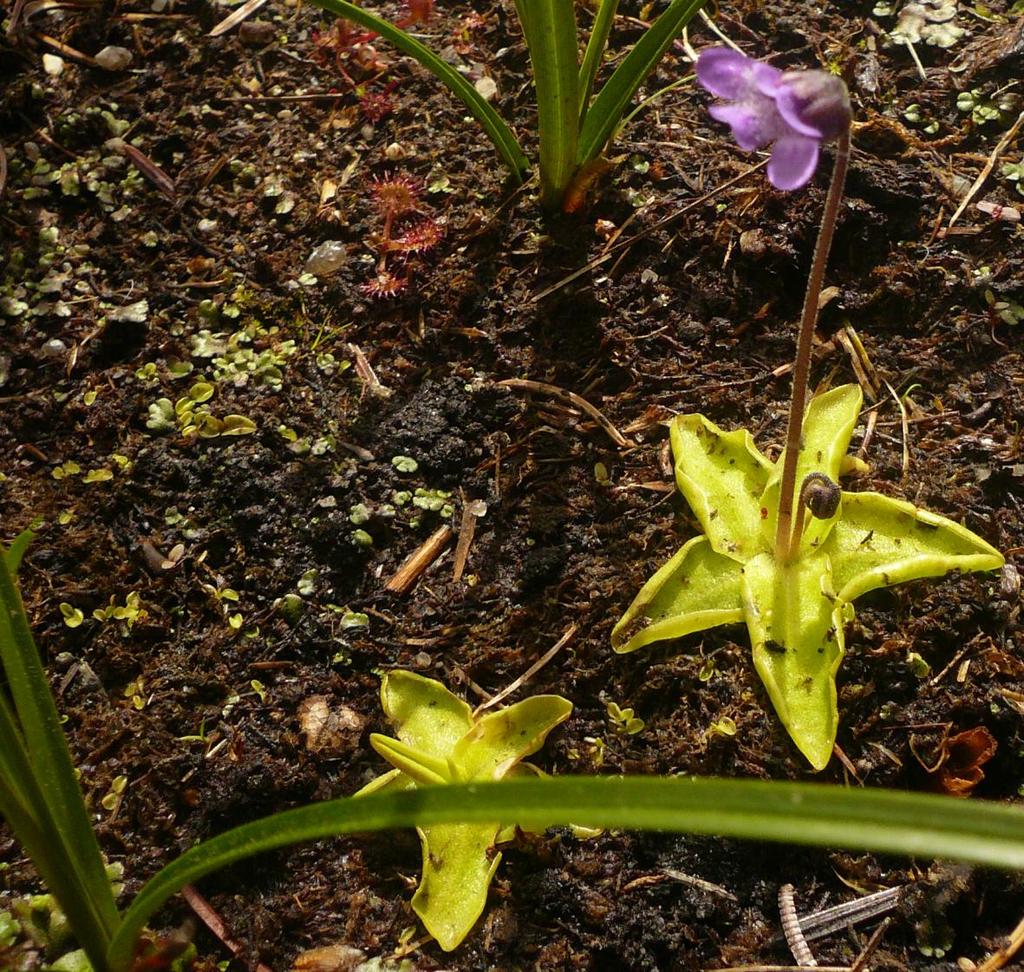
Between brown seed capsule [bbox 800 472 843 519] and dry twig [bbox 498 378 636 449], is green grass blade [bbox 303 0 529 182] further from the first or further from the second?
brown seed capsule [bbox 800 472 843 519]

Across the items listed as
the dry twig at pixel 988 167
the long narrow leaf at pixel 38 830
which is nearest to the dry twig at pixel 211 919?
the long narrow leaf at pixel 38 830

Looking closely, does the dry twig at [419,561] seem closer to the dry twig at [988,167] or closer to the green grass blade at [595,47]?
the green grass blade at [595,47]

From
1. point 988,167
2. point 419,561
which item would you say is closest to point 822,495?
point 419,561

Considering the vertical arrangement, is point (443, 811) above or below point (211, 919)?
above

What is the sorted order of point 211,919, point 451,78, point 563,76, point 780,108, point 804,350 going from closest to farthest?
1. point 780,108
2. point 804,350
3. point 211,919
4. point 563,76
5. point 451,78

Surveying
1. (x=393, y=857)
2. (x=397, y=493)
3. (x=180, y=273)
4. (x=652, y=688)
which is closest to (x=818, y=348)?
(x=652, y=688)

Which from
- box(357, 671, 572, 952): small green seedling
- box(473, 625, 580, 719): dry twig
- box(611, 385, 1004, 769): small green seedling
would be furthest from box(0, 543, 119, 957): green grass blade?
box(611, 385, 1004, 769): small green seedling

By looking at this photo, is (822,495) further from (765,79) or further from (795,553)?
(765,79)
